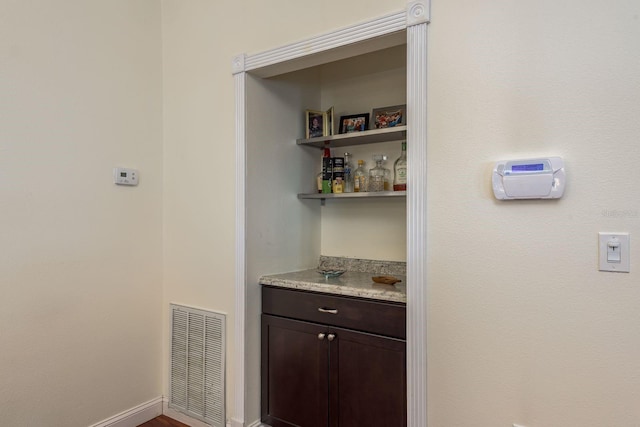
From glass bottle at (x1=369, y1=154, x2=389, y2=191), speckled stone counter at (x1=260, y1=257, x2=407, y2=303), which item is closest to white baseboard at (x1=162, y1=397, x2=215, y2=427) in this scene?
speckled stone counter at (x1=260, y1=257, x2=407, y2=303)

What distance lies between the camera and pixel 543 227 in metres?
1.35

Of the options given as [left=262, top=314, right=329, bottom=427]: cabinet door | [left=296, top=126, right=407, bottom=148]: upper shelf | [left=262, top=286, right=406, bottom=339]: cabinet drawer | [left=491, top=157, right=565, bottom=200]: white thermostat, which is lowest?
[left=262, top=314, right=329, bottom=427]: cabinet door

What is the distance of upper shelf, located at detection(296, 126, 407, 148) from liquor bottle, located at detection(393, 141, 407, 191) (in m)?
0.11

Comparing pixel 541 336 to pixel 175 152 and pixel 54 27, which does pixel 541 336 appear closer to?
pixel 175 152

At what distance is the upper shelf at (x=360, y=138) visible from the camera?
207 cm

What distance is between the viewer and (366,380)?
1.81 m

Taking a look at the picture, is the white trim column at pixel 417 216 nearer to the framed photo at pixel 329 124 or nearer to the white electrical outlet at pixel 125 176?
the framed photo at pixel 329 124

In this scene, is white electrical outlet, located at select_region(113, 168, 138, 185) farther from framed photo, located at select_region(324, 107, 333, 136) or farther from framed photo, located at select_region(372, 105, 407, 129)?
framed photo, located at select_region(372, 105, 407, 129)

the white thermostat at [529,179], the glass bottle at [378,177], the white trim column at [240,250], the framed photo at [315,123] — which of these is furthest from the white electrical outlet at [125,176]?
the white thermostat at [529,179]

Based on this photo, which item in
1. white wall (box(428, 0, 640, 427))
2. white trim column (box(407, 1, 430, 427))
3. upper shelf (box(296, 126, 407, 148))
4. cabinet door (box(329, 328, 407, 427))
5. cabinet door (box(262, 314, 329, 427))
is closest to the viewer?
white wall (box(428, 0, 640, 427))

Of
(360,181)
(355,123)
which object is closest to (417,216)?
(360,181)

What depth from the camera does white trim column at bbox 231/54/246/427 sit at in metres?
2.12

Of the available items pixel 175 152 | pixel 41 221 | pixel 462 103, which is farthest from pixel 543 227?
pixel 41 221

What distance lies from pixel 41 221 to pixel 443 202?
1.91m
